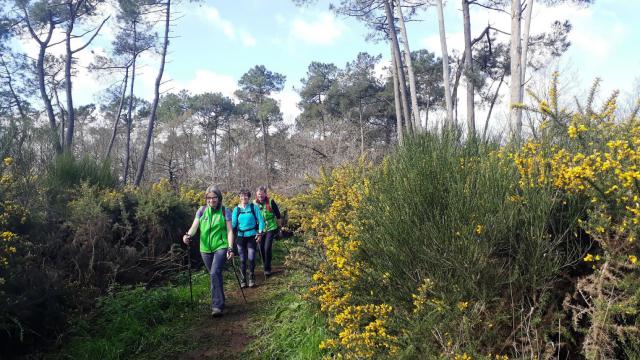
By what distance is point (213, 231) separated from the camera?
5.50 m

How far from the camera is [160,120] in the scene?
32.4m

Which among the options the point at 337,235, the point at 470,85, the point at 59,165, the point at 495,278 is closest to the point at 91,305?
the point at 337,235

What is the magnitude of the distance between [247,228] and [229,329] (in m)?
1.95

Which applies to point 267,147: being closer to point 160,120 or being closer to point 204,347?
point 160,120

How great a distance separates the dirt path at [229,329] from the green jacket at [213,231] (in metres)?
A: 0.94

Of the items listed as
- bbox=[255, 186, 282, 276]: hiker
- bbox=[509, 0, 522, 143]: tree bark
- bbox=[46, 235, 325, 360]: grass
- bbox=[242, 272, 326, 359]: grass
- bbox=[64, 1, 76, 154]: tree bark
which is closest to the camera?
bbox=[242, 272, 326, 359]: grass

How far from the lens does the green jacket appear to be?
5.51m

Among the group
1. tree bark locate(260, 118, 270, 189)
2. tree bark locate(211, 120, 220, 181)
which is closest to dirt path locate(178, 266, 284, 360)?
tree bark locate(260, 118, 270, 189)

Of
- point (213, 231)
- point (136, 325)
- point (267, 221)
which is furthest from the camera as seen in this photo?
point (267, 221)

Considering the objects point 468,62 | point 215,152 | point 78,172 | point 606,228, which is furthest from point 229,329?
point 215,152

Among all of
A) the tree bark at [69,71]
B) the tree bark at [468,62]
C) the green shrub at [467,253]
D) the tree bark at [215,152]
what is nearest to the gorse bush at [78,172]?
the green shrub at [467,253]

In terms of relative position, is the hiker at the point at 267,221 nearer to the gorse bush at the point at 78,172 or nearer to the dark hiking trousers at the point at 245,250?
the dark hiking trousers at the point at 245,250

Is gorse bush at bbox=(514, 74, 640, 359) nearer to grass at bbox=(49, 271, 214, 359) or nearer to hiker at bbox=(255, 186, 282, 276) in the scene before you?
grass at bbox=(49, 271, 214, 359)

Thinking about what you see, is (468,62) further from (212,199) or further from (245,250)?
(212,199)
